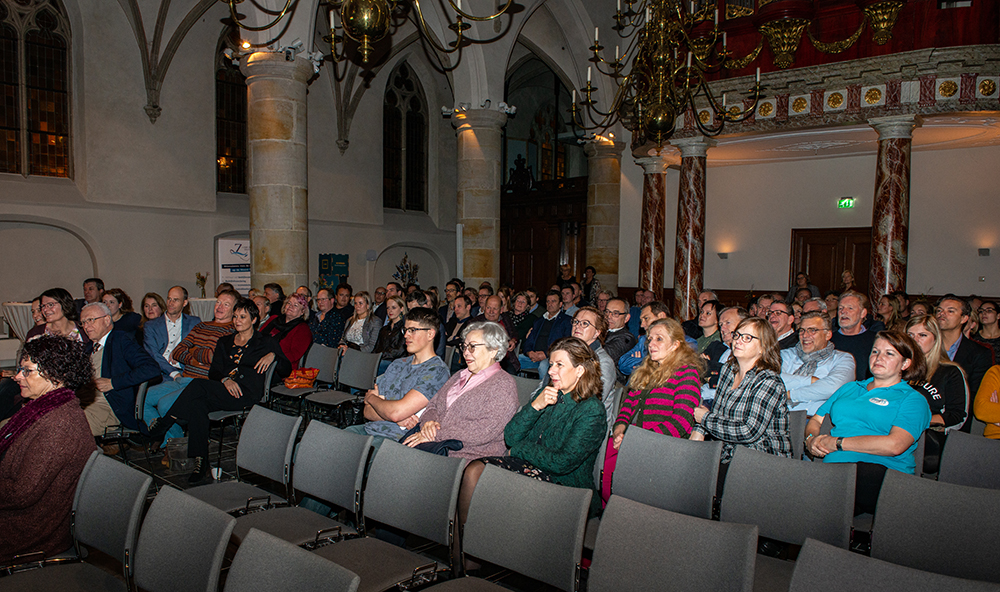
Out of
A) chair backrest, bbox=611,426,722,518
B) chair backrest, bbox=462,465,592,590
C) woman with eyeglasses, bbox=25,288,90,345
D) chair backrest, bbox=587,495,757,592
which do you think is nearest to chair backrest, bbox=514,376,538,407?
chair backrest, bbox=611,426,722,518

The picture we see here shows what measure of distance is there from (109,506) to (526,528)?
1596 mm

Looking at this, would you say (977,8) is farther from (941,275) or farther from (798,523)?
(798,523)

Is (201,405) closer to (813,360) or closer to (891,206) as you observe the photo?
(813,360)

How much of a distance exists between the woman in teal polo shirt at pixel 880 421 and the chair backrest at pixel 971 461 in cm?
16

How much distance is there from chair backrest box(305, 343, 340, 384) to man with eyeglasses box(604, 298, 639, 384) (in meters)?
2.62

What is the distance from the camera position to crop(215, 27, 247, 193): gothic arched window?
1390 cm

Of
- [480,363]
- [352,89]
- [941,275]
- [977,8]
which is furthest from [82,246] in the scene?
[941,275]

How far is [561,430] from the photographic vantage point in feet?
10.1

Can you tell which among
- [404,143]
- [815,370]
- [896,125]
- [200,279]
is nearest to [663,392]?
[815,370]

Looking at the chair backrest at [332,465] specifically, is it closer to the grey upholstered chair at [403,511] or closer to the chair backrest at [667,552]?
the grey upholstered chair at [403,511]

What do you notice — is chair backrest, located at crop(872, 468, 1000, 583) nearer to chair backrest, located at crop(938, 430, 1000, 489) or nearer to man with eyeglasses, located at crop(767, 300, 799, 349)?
chair backrest, located at crop(938, 430, 1000, 489)

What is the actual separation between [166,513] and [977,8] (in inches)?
431

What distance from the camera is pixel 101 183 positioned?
12.2 metres

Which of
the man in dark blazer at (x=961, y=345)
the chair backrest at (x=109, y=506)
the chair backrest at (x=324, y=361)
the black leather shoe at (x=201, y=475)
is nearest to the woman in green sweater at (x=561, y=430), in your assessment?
the chair backrest at (x=109, y=506)
